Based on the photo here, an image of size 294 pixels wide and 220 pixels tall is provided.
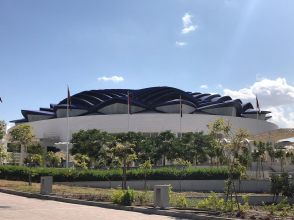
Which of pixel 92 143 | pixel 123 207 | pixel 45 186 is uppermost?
pixel 92 143

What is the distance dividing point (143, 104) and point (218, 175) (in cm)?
3988

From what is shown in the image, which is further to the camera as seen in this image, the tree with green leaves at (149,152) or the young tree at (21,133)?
the tree with green leaves at (149,152)

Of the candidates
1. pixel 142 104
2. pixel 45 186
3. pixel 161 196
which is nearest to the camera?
pixel 161 196

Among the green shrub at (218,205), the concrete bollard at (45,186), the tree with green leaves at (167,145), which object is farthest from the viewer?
the tree with green leaves at (167,145)

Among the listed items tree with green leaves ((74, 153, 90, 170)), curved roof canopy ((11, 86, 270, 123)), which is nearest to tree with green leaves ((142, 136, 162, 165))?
tree with green leaves ((74, 153, 90, 170))

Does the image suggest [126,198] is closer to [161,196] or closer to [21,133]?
[161,196]

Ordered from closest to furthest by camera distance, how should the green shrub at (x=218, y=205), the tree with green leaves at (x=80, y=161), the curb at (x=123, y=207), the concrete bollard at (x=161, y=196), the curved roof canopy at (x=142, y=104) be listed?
the curb at (x=123, y=207)
the green shrub at (x=218, y=205)
the concrete bollard at (x=161, y=196)
the tree with green leaves at (x=80, y=161)
the curved roof canopy at (x=142, y=104)

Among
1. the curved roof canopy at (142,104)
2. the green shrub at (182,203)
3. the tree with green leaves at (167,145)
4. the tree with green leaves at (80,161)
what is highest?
the curved roof canopy at (142,104)

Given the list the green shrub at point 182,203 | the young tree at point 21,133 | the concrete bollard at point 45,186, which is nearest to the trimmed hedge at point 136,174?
the young tree at point 21,133

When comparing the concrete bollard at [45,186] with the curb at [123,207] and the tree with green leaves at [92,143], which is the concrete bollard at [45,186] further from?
the tree with green leaves at [92,143]

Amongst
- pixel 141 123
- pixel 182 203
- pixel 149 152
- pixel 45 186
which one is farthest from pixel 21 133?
pixel 141 123

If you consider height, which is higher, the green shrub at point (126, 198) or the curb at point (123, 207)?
the green shrub at point (126, 198)

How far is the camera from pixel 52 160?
151ft

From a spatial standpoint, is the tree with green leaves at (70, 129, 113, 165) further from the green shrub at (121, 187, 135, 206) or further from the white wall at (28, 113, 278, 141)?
the green shrub at (121, 187, 135, 206)
